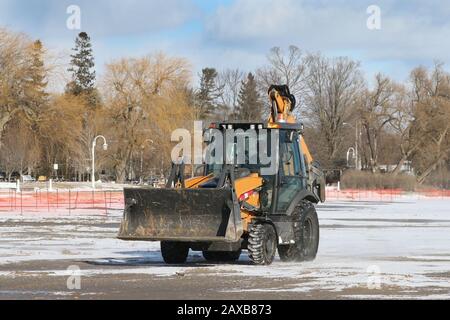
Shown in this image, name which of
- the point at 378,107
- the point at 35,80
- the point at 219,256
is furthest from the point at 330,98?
the point at 219,256

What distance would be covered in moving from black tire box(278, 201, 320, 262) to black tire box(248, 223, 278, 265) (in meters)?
0.90

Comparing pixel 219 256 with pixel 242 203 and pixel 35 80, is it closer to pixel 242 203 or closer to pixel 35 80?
pixel 242 203

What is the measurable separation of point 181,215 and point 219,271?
4.24 ft

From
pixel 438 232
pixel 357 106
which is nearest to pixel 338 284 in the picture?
pixel 438 232

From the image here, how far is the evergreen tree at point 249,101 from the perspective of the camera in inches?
3863

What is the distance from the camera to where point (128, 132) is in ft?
283

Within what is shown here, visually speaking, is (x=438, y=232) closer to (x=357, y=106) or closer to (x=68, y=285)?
(x=68, y=285)

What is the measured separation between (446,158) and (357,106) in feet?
37.2

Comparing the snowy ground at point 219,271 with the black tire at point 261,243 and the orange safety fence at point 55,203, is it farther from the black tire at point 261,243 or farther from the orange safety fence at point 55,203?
the orange safety fence at point 55,203

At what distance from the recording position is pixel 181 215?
16.8m

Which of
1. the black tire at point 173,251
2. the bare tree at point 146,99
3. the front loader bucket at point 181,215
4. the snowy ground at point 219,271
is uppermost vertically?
the bare tree at point 146,99

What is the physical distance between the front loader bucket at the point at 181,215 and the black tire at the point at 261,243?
555 millimetres

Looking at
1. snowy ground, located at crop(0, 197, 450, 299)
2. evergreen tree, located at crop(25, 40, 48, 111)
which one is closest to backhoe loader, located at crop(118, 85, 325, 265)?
snowy ground, located at crop(0, 197, 450, 299)

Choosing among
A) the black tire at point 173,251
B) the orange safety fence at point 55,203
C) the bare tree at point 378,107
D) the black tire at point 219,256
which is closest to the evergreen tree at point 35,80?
the orange safety fence at point 55,203
